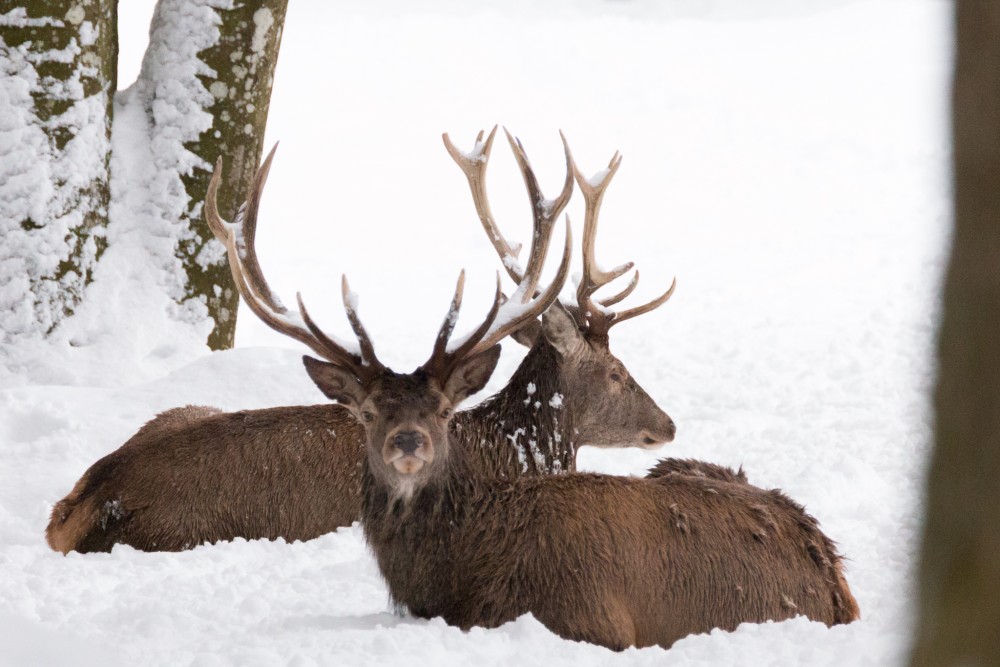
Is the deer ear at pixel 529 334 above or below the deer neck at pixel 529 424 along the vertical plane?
above

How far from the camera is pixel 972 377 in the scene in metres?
1.79

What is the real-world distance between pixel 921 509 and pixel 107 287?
8173mm

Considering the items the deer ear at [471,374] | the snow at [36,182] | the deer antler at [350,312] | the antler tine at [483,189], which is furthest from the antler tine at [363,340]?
the snow at [36,182]

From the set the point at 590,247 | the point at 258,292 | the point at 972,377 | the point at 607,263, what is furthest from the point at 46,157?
the point at 972,377

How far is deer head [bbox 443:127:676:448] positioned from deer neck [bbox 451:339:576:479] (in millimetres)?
64

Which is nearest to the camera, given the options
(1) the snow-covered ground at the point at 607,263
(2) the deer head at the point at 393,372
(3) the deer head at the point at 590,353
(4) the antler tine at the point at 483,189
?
(1) the snow-covered ground at the point at 607,263

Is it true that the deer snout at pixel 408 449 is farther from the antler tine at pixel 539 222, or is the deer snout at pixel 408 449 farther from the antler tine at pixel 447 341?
the antler tine at pixel 539 222

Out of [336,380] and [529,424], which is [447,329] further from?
[529,424]

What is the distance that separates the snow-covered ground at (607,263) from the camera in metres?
4.89

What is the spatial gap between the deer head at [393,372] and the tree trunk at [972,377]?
3.33m

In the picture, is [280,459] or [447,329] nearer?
[447,329]

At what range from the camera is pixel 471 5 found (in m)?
27.7

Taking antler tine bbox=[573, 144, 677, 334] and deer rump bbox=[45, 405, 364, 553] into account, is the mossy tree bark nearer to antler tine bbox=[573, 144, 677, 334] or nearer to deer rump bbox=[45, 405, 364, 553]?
deer rump bbox=[45, 405, 364, 553]

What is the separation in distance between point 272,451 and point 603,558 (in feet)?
7.70
